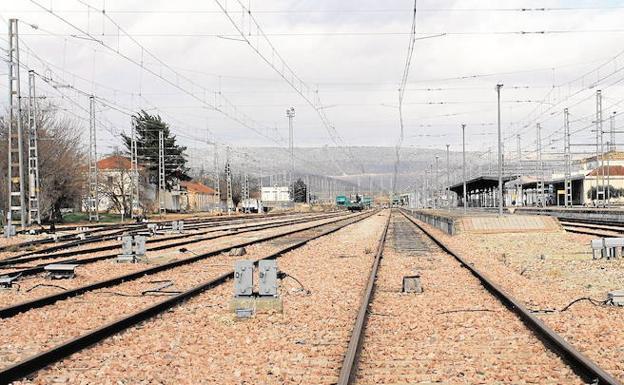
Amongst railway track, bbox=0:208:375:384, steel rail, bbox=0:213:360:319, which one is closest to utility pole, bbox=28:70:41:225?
steel rail, bbox=0:213:360:319

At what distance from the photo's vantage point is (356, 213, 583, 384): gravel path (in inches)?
306

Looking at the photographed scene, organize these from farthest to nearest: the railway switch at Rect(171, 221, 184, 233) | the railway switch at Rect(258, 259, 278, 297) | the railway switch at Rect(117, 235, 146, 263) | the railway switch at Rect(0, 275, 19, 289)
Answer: the railway switch at Rect(171, 221, 184, 233) → the railway switch at Rect(117, 235, 146, 263) → the railway switch at Rect(0, 275, 19, 289) → the railway switch at Rect(258, 259, 278, 297)

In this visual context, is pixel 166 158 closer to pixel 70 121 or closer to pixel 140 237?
pixel 70 121

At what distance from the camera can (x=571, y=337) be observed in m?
9.76

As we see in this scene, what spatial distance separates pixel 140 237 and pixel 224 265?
2966 millimetres

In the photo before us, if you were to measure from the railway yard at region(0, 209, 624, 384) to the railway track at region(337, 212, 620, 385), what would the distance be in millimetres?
24

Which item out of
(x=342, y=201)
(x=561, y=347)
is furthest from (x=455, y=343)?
(x=342, y=201)

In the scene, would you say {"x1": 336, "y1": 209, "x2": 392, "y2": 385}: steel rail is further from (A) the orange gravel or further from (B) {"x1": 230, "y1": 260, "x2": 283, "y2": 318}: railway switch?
(B) {"x1": 230, "y1": 260, "x2": 283, "y2": 318}: railway switch

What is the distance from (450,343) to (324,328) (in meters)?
2.00

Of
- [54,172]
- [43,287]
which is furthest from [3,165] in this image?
[43,287]

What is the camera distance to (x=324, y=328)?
10.7 m

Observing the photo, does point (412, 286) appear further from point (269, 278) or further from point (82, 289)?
point (82, 289)

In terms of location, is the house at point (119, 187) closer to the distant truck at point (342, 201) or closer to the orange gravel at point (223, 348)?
the orange gravel at point (223, 348)

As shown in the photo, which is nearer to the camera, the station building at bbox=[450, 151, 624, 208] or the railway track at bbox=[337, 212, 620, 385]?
the railway track at bbox=[337, 212, 620, 385]
